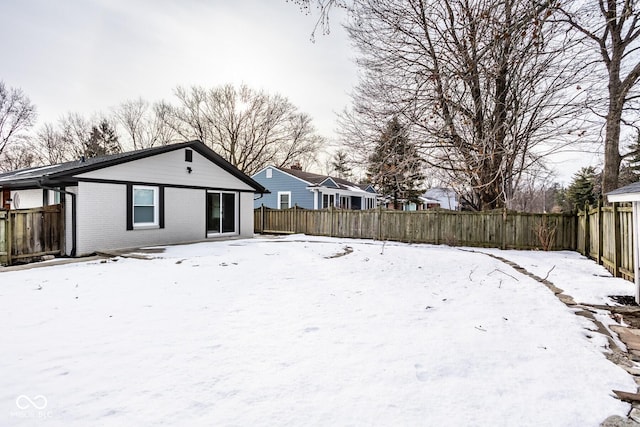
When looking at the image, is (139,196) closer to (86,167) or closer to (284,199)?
(86,167)

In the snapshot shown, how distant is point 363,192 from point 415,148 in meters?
15.1

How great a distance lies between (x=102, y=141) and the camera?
29.7m

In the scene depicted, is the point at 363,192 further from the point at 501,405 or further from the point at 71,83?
the point at 501,405

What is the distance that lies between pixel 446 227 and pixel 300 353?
10713 millimetres

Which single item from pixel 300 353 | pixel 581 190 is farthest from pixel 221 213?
pixel 581 190

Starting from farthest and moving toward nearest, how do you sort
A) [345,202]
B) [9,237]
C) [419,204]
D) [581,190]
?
[581,190], [419,204], [345,202], [9,237]

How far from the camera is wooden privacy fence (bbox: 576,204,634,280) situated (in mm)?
5750

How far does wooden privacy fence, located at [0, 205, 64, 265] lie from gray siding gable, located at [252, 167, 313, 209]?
12019 mm

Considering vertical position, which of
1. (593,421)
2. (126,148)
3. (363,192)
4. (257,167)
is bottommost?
(593,421)

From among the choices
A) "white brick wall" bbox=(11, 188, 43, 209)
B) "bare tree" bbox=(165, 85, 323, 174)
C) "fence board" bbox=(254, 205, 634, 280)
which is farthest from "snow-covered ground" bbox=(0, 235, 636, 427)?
"bare tree" bbox=(165, 85, 323, 174)

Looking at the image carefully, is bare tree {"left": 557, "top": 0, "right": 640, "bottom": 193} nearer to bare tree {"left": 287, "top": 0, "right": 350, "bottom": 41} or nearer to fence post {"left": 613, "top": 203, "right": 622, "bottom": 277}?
fence post {"left": 613, "top": 203, "right": 622, "bottom": 277}

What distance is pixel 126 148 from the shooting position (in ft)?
102

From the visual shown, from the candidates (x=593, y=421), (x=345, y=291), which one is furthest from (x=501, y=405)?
(x=345, y=291)

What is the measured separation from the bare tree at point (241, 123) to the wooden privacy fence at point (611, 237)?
79.1ft
